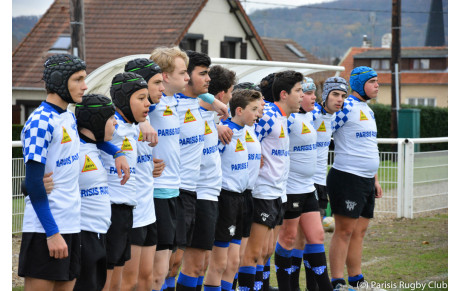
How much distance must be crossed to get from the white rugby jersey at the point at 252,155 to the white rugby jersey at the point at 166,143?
1.07m

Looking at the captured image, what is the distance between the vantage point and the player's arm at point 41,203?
4328 millimetres

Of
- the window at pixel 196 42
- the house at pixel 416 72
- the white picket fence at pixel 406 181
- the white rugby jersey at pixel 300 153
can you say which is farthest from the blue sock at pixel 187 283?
the house at pixel 416 72

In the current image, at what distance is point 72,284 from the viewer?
4633mm

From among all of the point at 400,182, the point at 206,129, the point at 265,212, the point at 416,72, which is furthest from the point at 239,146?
the point at 416,72

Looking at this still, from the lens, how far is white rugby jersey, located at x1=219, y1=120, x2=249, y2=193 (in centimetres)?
644

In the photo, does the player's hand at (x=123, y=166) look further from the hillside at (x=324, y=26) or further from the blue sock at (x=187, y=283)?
the hillside at (x=324, y=26)

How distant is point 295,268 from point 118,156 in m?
3.44

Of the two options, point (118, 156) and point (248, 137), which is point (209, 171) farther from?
point (118, 156)

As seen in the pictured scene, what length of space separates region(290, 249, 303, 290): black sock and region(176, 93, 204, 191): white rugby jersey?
2.28 m

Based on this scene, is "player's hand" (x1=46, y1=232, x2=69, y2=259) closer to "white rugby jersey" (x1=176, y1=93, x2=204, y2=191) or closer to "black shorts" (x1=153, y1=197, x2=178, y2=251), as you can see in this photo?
"black shorts" (x1=153, y1=197, x2=178, y2=251)

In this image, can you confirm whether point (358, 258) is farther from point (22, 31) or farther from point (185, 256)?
point (22, 31)

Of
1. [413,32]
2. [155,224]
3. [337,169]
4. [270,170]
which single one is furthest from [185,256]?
[413,32]

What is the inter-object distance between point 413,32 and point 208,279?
117 meters

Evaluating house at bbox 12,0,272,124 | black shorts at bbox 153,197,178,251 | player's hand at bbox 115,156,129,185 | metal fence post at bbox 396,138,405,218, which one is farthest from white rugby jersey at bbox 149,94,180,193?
house at bbox 12,0,272,124
